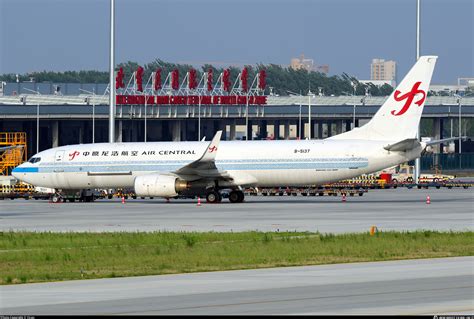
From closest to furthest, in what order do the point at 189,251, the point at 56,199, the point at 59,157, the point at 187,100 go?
the point at 189,251 < the point at 59,157 < the point at 56,199 < the point at 187,100

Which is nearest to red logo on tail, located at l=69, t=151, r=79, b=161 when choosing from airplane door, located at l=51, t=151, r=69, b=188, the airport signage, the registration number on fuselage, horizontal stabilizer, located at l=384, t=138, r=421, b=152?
airplane door, located at l=51, t=151, r=69, b=188

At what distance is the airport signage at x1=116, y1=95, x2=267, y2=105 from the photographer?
455ft

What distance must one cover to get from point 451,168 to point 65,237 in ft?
341

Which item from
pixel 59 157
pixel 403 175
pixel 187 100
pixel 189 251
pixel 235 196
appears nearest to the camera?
pixel 189 251

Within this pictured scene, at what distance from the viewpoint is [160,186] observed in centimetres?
6166

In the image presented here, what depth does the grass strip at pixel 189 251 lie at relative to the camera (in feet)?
86.6

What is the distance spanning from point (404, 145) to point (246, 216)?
44.9ft

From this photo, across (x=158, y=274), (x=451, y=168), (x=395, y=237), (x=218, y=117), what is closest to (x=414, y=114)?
(x=395, y=237)

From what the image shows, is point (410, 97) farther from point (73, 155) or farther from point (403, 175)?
point (403, 175)

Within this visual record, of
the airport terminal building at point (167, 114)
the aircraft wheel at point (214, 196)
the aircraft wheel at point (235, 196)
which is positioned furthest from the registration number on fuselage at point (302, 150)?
the airport terminal building at point (167, 114)

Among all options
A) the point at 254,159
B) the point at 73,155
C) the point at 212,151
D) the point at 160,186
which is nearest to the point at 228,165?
the point at 254,159

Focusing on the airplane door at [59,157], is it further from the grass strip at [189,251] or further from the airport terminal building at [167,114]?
the airport terminal building at [167,114]

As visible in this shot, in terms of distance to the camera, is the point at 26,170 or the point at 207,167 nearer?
the point at 207,167

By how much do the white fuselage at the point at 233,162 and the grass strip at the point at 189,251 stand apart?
2424 centimetres
